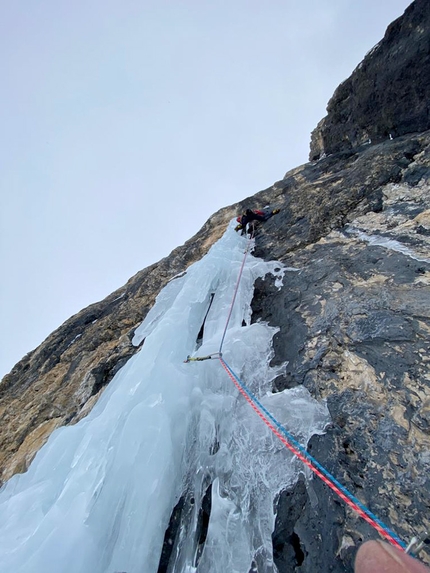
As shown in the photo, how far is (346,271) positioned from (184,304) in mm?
2464

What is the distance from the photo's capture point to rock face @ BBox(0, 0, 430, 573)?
2.18 meters

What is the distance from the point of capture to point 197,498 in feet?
8.96

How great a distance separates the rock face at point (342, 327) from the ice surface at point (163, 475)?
19cm

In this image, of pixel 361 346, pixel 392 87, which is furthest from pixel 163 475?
pixel 392 87

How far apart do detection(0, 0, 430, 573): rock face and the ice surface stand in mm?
191

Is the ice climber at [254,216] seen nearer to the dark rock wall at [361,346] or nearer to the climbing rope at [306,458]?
the dark rock wall at [361,346]

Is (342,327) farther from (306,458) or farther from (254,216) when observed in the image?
(254,216)

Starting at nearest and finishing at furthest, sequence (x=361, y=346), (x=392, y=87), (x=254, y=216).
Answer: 1. (x=361, y=346)
2. (x=392, y=87)
3. (x=254, y=216)

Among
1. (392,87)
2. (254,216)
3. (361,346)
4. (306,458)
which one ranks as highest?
(392,87)

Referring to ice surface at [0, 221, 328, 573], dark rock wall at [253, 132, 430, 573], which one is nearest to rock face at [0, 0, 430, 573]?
dark rock wall at [253, 132, 430, 573]

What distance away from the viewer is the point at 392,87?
6633 millimetres

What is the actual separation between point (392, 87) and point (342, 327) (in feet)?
20.2

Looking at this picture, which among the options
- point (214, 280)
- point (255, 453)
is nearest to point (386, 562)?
point (255, 453)

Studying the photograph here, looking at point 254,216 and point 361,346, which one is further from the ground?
point 254,216
